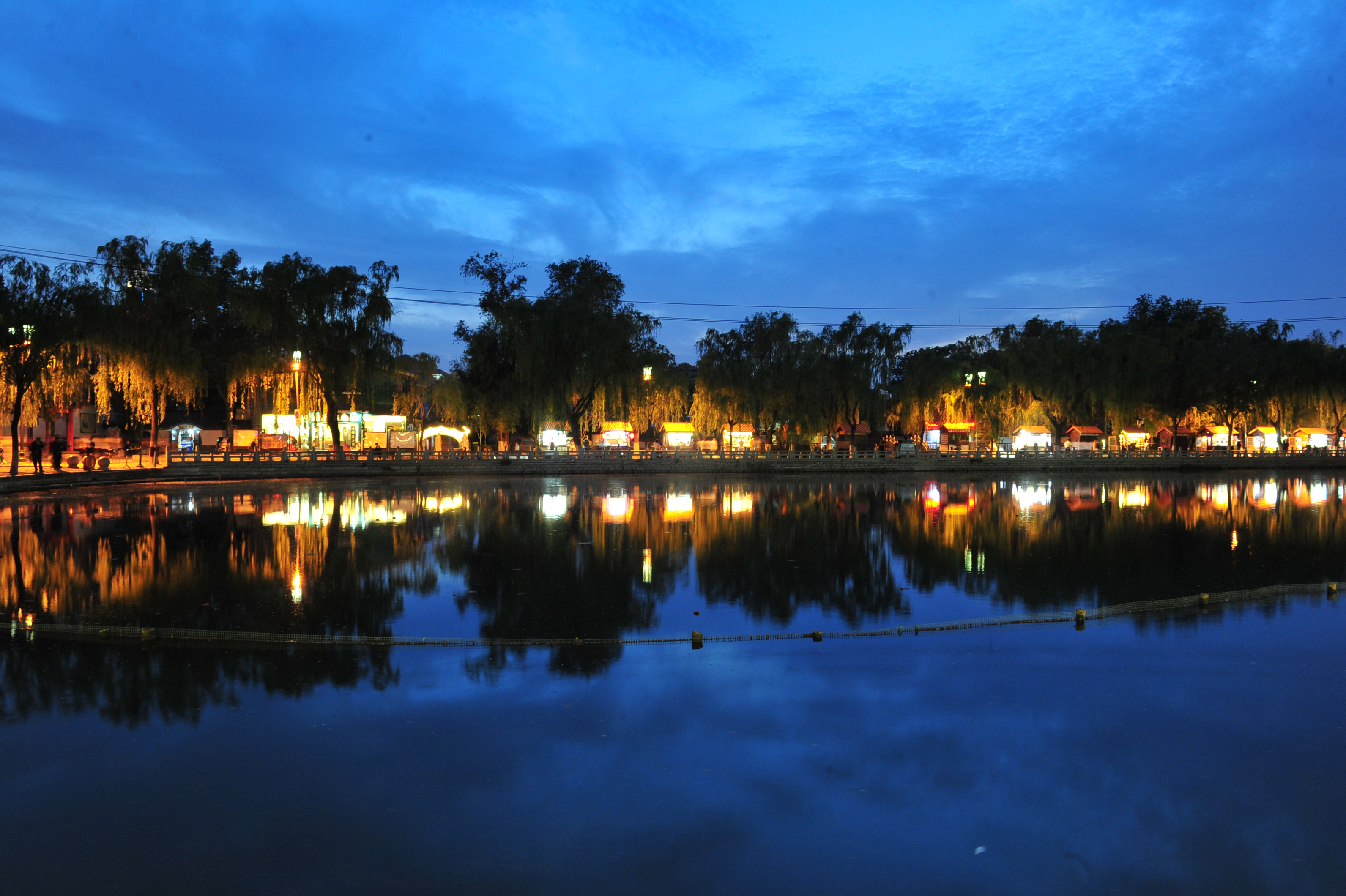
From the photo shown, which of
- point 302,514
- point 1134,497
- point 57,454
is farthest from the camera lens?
point 1134,497

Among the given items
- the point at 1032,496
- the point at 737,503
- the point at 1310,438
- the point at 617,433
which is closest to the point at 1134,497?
the point at 1032,496

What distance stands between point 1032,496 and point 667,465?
20.9m

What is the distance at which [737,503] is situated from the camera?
28172 millimetres

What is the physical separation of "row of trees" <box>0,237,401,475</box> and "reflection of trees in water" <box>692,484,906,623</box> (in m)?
23.2

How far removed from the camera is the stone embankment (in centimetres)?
3734

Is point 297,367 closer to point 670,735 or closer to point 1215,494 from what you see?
point 670,735

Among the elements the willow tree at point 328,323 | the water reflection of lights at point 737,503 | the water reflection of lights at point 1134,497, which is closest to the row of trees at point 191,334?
the willow tree at point 328,323

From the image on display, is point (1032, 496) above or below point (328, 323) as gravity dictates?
below

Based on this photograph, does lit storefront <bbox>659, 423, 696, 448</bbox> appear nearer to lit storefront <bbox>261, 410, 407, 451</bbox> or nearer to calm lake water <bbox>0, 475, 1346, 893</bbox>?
lit storefront <bbox>261, 410, 407, 451</bbox>

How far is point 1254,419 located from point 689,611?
72057 mm

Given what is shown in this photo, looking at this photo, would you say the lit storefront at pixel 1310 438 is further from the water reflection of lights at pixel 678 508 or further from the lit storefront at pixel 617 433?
the water reflection of lights at pixel 678 508

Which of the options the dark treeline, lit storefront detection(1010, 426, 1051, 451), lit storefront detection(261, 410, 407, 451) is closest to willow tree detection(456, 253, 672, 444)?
the dark treeline

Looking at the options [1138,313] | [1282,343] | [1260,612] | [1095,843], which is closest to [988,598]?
[1260,612]

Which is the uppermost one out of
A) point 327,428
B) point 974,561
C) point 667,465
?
point 327,428
